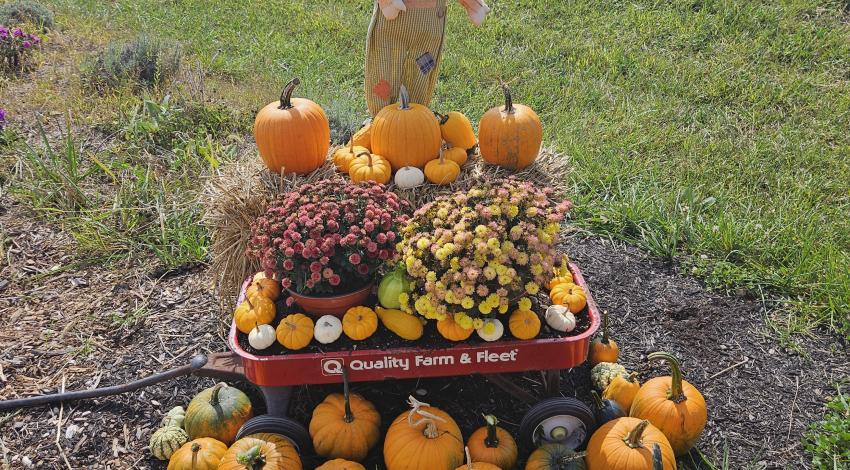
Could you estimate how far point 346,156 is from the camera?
370 cm

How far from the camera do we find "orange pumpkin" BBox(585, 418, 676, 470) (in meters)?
2.62

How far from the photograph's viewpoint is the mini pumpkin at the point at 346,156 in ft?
12.1

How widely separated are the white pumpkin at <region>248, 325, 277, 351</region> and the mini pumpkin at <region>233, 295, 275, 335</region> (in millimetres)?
44

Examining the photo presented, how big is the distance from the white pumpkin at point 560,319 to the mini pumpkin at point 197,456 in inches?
58.3

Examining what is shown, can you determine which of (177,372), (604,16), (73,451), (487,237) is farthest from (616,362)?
(604,16)

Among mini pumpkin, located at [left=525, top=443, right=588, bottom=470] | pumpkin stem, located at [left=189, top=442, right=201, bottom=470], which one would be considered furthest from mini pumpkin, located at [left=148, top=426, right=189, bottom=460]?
mini pumpkin, located at [left=525, top=443, right=588, bottom=470]

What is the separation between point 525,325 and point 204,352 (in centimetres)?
186

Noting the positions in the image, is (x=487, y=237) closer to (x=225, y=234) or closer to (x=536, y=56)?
(x=225, y=234)

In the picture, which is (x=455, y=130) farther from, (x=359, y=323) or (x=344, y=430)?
(x=344, y=430)

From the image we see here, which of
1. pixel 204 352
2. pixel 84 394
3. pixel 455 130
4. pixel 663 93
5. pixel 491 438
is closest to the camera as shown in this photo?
pixel 491 438

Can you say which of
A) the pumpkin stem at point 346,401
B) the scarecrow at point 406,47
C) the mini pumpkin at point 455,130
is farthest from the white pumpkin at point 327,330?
the scarecrow at point 406,47

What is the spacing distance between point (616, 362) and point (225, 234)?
2.20 m

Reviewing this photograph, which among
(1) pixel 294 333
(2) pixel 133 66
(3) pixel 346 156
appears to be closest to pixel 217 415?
(1) pixel 294 333

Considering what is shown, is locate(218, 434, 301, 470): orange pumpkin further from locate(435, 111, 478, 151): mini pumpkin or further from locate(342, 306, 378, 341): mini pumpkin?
locate(435, 111, 478, 151): mini pumpkin
